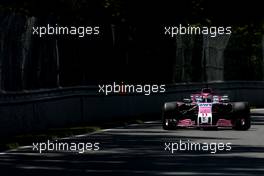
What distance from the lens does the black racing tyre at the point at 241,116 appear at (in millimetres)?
26419

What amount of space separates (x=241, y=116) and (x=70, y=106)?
5.08 m

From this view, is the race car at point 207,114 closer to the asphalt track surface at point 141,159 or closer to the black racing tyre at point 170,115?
the black racing tyre at point 170,115

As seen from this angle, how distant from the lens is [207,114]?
26.2 m

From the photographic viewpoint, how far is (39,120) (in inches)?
1011

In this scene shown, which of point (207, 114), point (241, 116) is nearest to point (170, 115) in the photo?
point (207, 114)

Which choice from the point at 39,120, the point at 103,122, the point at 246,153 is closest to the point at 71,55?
the point at 103,122

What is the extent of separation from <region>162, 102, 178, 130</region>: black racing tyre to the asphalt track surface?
269 cm

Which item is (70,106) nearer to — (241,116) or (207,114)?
(207,114)

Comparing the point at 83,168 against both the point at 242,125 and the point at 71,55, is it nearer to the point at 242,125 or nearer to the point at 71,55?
the point at 242,125

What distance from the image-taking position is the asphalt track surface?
15.3m

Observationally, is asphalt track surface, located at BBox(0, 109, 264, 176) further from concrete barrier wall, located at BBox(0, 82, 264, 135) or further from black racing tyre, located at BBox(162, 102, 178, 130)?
black racing tyre, located at BBox(162, 102, 178, 130)

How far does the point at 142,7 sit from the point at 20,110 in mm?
25143

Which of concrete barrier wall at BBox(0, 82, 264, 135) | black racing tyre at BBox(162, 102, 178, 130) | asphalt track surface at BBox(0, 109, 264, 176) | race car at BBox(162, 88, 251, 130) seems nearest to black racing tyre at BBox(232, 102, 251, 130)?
race car at BBox(162, 88, 251, 130)

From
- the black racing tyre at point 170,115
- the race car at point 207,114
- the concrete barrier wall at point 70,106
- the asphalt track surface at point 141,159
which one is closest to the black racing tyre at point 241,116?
the race car at point 207,114
